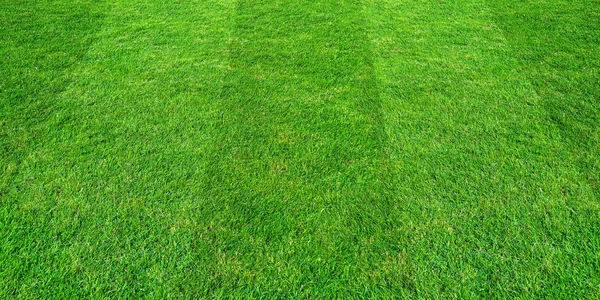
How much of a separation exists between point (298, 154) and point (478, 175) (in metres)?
1.29

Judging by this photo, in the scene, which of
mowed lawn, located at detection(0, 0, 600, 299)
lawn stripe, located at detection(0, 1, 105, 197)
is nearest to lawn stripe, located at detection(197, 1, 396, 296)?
mowed lawn, located at detection(0, 0, 600, 299)

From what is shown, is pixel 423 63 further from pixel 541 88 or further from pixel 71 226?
pixel 71 226

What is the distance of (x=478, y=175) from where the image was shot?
3.03 m

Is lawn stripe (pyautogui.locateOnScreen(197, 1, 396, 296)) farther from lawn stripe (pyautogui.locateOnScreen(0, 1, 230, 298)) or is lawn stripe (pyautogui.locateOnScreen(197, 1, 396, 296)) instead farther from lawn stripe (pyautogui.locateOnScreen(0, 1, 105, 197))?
lawn stripe (pyautogui.locateOnScreen(0, 1, 105, 197))

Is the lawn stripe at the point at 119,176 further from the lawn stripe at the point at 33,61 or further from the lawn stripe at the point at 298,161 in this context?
the lawn stripe at the point at 298,161

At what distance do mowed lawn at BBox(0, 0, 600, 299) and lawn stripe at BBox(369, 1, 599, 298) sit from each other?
14 mm

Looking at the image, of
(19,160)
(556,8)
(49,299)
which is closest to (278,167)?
(49,299)

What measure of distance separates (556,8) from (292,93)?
3.39m

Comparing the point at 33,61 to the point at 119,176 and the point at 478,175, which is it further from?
the point at 478,175

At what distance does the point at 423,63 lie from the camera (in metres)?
4.08

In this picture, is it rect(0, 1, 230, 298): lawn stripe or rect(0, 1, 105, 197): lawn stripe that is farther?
rect(0, 1, 105, 197): lawn stripe

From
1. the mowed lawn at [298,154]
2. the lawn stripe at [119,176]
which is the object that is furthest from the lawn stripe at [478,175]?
the lawn stripe at [119,176]

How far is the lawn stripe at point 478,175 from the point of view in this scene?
2.48 m

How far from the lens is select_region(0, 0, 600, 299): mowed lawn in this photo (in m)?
2.48
